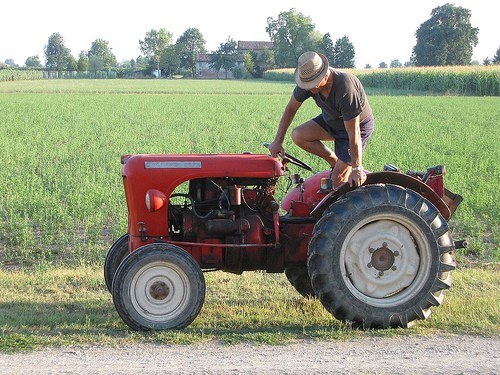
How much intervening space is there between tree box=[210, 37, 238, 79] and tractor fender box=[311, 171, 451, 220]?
111454 millimetres

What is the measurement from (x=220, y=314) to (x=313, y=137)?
1594 mm

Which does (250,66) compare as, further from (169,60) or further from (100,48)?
(100,48)

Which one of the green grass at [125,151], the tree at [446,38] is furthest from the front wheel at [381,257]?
the tree at [446,38]

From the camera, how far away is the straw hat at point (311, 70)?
5.33 m

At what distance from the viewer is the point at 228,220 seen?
18.8 ft

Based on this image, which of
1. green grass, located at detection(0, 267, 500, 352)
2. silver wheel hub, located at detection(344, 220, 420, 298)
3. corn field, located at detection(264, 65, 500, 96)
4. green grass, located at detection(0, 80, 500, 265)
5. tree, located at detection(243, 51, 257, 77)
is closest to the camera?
green grass, located at detection(0, 267, 500, 352)

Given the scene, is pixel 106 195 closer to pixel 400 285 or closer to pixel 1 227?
pixel 1 227

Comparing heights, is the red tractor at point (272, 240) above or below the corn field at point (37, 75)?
below

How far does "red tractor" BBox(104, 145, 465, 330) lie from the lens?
5.34 meters

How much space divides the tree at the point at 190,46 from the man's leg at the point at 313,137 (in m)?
123

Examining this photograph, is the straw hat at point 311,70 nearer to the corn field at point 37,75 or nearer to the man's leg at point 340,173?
the man's leg at point 340,173

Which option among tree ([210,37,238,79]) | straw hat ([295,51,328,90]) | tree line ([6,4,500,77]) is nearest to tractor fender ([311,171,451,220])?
straw hat ([295,51,328,90])

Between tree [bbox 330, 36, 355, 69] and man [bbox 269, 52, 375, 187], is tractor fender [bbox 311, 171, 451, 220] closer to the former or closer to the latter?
man [bbox 269, 52, 375, 187]

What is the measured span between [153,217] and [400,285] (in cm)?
189
